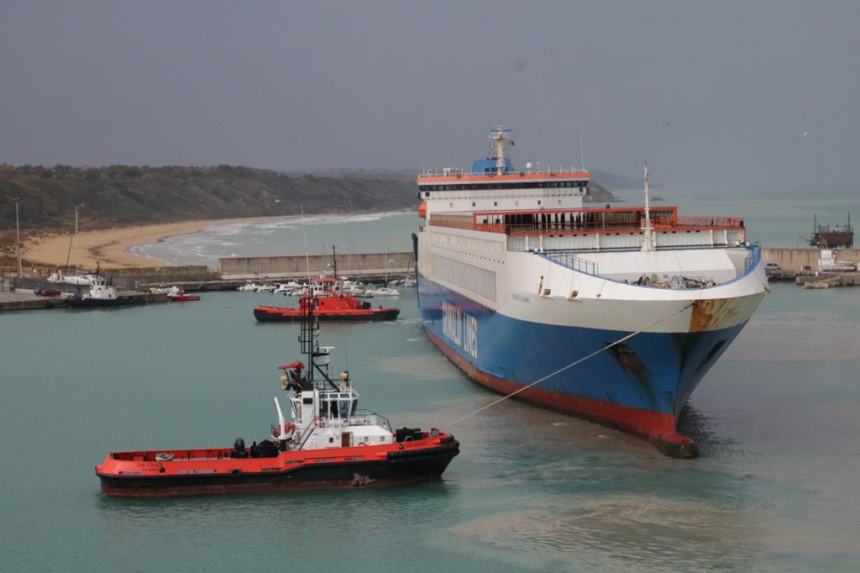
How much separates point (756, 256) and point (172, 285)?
2250 inches

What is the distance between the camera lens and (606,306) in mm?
29734

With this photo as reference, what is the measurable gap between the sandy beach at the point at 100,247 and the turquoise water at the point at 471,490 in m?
60.2

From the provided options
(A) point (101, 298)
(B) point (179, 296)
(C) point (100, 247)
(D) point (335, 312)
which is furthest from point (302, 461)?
(C) point (100, 247)

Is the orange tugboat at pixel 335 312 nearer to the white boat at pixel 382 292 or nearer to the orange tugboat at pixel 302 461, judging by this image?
the white boat at pixel 382 292

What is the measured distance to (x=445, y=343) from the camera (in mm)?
47500

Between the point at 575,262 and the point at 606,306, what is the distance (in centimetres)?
310

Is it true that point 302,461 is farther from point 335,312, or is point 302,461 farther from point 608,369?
point 335,312

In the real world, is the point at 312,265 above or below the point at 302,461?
above

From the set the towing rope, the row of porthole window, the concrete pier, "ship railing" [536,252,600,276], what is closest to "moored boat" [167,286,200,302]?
the concrete pier

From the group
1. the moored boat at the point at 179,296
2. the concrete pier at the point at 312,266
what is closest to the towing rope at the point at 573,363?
the moored boat at the point at 179,296

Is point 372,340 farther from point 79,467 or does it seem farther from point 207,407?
point 79,467

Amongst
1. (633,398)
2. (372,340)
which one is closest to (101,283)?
(372,340)

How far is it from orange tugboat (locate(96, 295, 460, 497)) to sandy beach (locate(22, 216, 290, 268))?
7224cm

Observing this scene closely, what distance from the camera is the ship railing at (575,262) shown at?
105 ft
